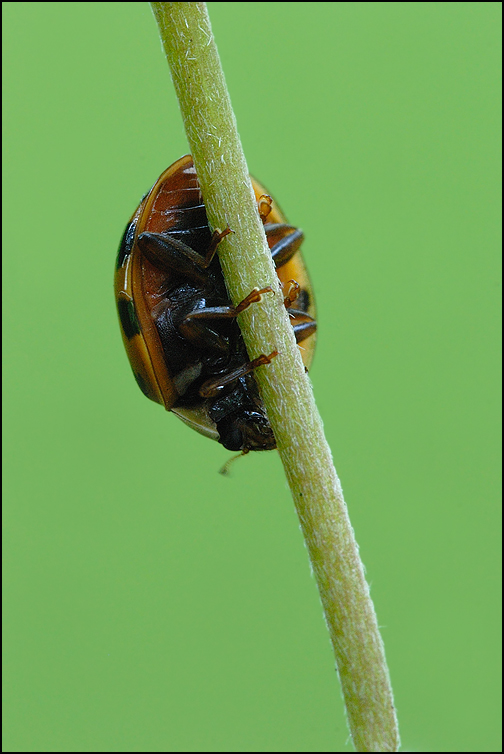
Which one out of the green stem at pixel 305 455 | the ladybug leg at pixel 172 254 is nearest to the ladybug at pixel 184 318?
the ladybug leg at pixel 172 254

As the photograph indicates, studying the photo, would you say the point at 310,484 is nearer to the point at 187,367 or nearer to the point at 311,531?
the point at 311,531

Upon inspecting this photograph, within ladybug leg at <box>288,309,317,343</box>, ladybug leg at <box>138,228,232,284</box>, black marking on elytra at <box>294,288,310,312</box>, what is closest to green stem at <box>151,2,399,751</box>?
ladybug leg at <box>138,228,232,284</box>

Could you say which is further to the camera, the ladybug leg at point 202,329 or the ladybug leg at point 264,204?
the ladybug leg at point 264,204

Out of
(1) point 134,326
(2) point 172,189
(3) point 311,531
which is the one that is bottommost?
(3) point 311,531

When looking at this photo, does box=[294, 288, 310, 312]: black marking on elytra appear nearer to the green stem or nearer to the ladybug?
the ladybug

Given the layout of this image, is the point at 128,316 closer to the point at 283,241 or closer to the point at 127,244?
the point at 127,244

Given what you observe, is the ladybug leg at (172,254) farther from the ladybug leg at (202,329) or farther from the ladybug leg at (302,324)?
the ladybug leg at (302,324)

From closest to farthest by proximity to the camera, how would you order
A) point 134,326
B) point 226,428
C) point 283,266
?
1. point 134,326
2. point 226,428
3. point 283,266

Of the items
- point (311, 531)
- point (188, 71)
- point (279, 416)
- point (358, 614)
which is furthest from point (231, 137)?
point (358, 614)
